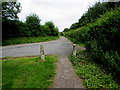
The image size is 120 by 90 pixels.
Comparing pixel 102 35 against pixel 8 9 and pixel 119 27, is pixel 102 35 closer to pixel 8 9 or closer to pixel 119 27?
pixel 119 27

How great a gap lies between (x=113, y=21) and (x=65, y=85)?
A: 3691 millimetres

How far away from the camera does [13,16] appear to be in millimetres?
19625

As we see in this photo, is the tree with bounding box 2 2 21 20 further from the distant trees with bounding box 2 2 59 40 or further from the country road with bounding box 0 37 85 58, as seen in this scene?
the country road with bounding box 0 37 85 58

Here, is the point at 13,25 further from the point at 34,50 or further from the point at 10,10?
the point at 34,50

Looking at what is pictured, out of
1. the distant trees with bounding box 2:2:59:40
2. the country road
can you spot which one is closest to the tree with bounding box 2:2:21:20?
the distant trees with bounding box 2:2:59:40

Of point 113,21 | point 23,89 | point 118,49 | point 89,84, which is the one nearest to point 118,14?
point 113,21

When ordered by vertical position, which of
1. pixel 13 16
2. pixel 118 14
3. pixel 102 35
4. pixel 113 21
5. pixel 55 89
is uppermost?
pixel 13 16

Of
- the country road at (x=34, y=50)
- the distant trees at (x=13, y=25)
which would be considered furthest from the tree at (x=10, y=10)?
the country road at (x=34, y=50)

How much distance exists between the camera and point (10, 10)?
18.8m

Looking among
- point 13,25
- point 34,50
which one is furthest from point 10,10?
point 34,50

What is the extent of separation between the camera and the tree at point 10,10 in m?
18.6

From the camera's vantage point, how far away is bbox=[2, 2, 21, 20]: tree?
18594mm

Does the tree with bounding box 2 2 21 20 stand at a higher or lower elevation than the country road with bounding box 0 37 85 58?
higher

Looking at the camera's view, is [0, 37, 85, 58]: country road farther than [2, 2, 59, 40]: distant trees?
No
